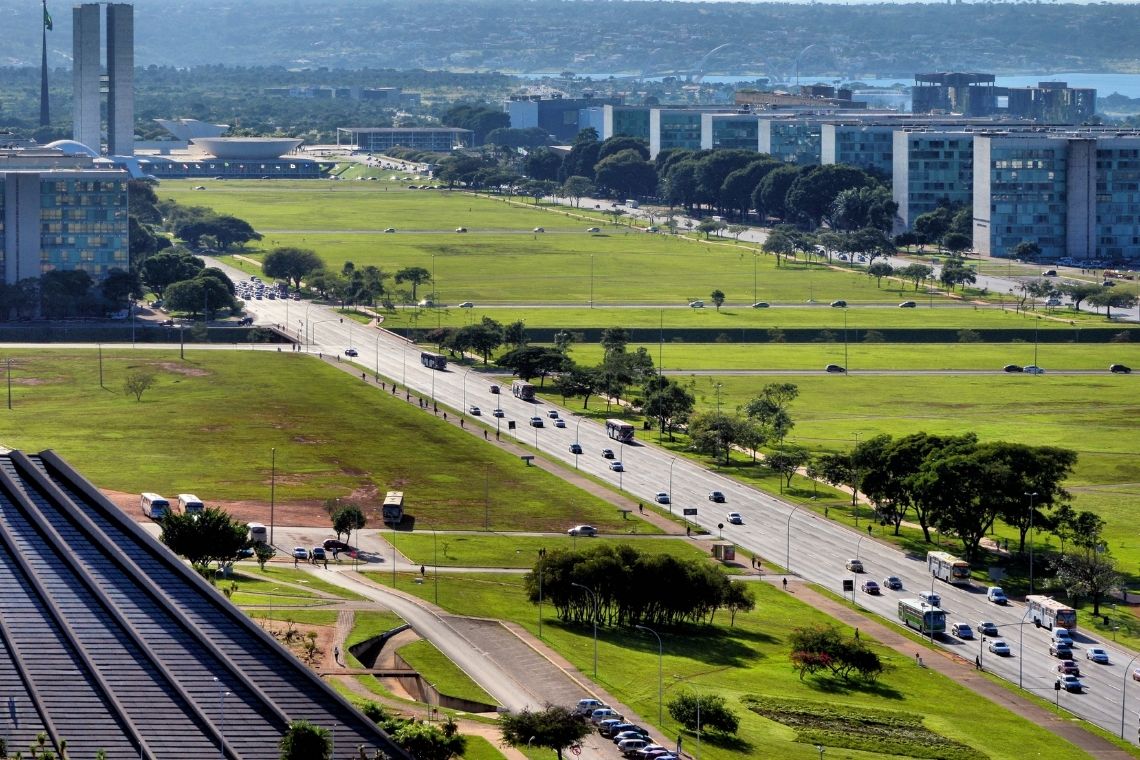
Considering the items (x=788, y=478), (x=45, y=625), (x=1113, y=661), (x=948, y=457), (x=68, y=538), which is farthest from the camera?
(x=788, y=478)

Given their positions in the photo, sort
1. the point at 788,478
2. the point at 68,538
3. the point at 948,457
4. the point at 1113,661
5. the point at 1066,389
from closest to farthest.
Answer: the point at 68,538 < the point at 1113,661 < the point at 948,457 < the point at 788,478 < the point at 1066,389

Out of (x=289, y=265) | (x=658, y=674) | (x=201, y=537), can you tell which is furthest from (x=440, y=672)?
(x=289, y=265)

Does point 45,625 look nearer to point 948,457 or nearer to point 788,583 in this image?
point 788,583

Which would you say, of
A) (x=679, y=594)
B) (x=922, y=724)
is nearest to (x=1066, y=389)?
(x=679, y=594)

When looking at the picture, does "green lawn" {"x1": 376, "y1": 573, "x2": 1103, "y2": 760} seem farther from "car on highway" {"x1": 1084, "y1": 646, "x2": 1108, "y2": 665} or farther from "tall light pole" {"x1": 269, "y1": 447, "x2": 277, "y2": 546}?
"tall light pole" {"x1": 269, "y1": 447, "x2": 277, "y2": 546}

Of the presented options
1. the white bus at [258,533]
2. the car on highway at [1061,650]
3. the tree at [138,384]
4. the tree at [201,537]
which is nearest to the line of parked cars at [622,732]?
the tree at [201,537]

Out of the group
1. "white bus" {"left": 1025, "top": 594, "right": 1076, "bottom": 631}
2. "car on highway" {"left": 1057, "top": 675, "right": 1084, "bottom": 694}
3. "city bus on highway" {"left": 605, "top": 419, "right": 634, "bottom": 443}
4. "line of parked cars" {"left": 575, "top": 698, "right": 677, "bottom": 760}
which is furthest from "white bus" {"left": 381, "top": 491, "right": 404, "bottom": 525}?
"car on highway" {"left": 1057, "top": 675, "right": 1084, "bottom": 694}

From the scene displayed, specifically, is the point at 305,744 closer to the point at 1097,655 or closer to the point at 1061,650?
the point at 1061,650
